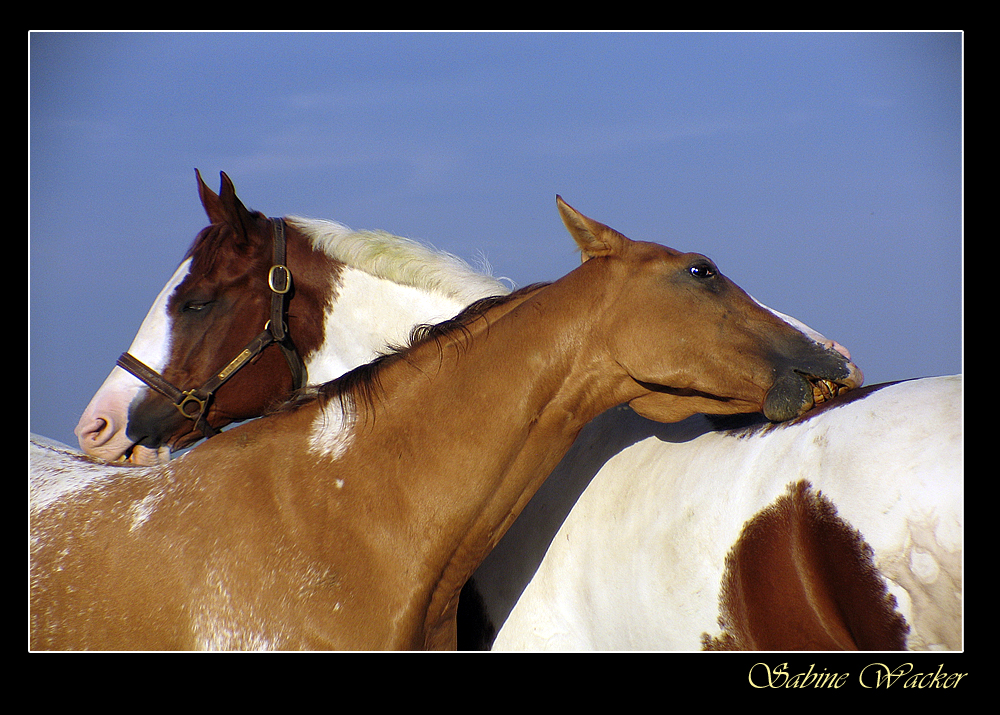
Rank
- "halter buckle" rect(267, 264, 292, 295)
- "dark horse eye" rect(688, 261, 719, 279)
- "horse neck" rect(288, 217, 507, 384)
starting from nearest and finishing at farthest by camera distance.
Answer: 1. "dark horse eye" rect(688, 261, 719, 279)
2. "halter buckle" rect(267, 264, 292, 295)
3. "horse neck" rect(288, 217, 507, 384)

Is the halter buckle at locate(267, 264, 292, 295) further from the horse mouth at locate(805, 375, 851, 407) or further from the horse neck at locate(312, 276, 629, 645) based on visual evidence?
the horse mouth at locate(805, 375, 851, 407)

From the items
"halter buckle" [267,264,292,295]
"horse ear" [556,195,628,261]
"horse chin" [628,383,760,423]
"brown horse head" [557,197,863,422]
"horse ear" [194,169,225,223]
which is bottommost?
"horse chin" [628,383,760,423]

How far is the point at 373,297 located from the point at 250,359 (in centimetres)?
65

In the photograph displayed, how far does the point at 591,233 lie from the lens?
294cm

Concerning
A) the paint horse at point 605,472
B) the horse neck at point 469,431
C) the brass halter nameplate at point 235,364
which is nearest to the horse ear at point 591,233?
the horse neck at point 469,431

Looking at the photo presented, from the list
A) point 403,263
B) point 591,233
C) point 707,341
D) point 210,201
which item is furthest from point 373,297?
point 707,341

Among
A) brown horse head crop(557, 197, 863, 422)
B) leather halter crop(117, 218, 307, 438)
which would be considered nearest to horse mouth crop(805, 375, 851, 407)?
brown horse head crop(557, 197, 863, 422)

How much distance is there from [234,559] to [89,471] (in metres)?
0.86

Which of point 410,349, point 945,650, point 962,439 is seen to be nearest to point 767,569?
point 945,650

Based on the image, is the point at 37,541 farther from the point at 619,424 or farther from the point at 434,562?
the point at 619,424

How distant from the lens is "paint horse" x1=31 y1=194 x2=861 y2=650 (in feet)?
9.04

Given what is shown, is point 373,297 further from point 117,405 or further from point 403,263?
point 117,405

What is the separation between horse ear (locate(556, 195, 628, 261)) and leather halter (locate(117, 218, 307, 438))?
1.46 m

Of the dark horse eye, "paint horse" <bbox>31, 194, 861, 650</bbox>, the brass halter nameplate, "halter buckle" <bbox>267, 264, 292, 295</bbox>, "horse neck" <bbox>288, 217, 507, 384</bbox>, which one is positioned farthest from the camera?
"horse neck" <bbox>288, 217, 507, 384</bbox>
